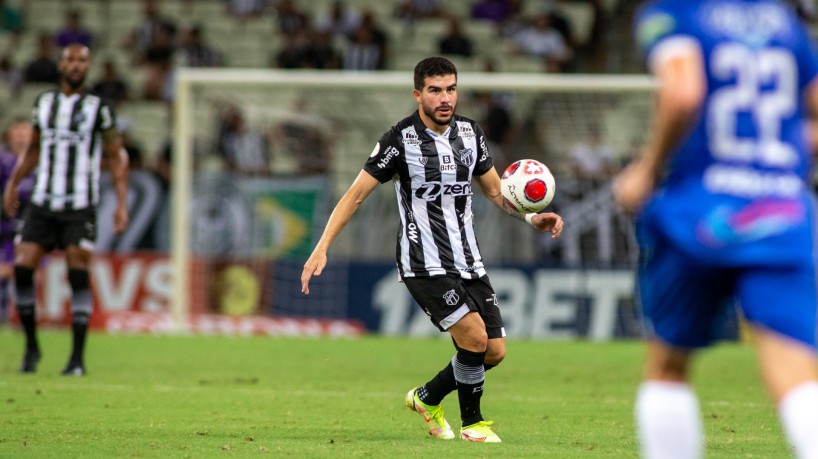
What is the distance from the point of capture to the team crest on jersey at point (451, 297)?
7.58 meters

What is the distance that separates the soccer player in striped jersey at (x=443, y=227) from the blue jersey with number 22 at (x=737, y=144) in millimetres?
3396

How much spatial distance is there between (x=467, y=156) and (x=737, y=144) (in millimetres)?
3765

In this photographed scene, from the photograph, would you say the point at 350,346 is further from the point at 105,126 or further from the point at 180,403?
the point at 180,403

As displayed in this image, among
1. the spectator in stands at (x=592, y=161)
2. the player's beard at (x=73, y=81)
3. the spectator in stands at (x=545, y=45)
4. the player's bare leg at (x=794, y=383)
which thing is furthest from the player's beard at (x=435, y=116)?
the spectator in stands at (x=545, y=45)

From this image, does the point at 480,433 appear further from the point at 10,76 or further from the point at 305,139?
the point at 10,76

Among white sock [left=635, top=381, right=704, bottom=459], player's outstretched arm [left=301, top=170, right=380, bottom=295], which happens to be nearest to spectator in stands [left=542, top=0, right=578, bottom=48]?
player's outstretched arm [left=301, top=170, right=380, bottom=295]

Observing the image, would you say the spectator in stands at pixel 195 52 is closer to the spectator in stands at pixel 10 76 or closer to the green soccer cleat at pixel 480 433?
the spectator in stands at pixel 10 76

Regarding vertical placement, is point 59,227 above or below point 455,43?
below

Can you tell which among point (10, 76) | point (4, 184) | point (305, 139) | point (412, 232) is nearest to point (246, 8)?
point (10, 76)

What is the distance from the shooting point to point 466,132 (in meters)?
7.94

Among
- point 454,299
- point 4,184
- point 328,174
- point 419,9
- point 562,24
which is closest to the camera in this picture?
point 454,299

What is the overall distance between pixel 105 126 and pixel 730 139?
8166 mm

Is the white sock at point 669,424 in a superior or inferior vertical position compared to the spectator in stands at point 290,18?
inferior

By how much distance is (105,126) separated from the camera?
11.4m
